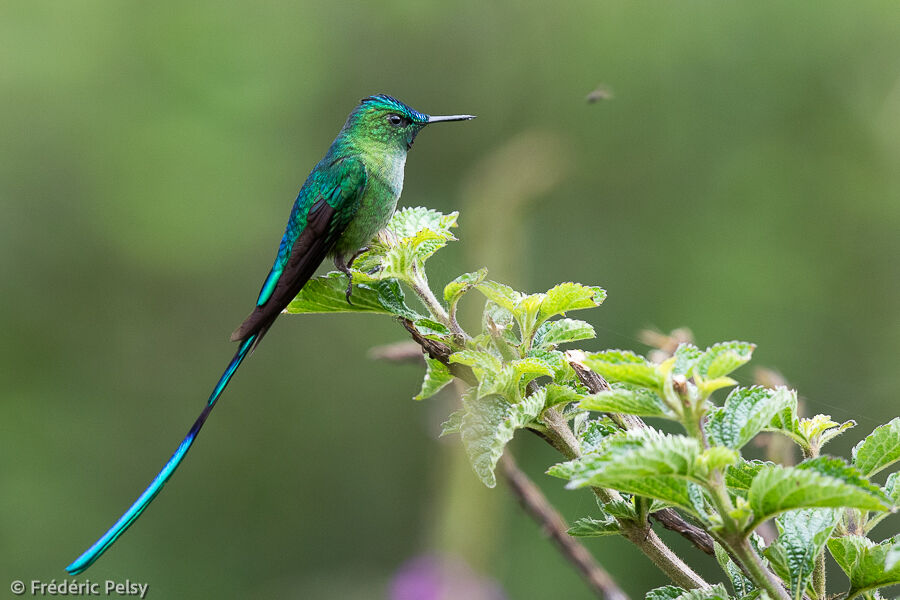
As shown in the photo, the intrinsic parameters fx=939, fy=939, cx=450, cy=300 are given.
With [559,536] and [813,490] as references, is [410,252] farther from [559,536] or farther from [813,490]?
[813,490]

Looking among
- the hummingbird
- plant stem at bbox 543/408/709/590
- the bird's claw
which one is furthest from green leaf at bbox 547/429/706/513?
the hummingbird

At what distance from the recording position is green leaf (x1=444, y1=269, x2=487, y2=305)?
1139mm

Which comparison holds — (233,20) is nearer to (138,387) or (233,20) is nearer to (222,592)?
(138,387)

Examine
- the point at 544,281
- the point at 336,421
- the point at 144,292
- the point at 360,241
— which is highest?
the point at 360,241

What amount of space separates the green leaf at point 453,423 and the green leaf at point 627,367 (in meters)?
0.29

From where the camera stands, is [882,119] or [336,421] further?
[336,421]

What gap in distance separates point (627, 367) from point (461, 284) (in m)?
0.34

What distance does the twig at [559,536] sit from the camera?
0.97m

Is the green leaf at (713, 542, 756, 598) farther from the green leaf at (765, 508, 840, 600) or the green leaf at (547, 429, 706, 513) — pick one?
the green leaf at (547, 429, 706, 513)

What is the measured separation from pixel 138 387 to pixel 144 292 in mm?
905

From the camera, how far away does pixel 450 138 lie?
26.5 ft

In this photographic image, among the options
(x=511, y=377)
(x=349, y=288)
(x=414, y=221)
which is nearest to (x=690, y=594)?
(x=511, y=377)

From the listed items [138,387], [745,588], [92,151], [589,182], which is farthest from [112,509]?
[745,588]

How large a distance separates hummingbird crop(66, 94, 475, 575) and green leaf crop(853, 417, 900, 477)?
97 cm
